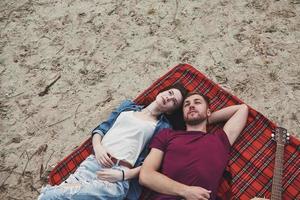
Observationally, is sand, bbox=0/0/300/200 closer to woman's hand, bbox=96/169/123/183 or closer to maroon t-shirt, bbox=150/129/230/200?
woman's hand, bbox=96/169/123/183

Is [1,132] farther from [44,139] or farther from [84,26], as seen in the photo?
[84,26]

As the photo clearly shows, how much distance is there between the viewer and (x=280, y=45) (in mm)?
4340

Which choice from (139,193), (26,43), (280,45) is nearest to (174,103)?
(139,193)

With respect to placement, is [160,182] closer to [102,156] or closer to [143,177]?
[143,177]

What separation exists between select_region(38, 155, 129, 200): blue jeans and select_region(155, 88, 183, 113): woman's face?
2.52ft

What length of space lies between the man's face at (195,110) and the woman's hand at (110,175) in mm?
868

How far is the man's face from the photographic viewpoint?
10.5 ft

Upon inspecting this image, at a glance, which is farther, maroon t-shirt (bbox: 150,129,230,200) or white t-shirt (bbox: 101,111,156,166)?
white t-shirt (bbox: 101,111,156,166)

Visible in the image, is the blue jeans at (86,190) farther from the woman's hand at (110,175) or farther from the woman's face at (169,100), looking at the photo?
the woman's face at (169,100)

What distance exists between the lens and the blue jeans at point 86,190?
2793 millimetres

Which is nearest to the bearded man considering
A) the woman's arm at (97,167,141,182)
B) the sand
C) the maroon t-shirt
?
the maroon t-shirt

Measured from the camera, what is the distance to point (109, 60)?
4551 millimetres

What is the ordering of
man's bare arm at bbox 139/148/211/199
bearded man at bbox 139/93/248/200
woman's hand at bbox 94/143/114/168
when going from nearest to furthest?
man's bare arm at bbox 139/148/211/199
bearded man at bbox 139/93/248/200
woman's hand at bbox 94/143/114/168

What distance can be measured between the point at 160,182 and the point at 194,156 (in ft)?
1.29
